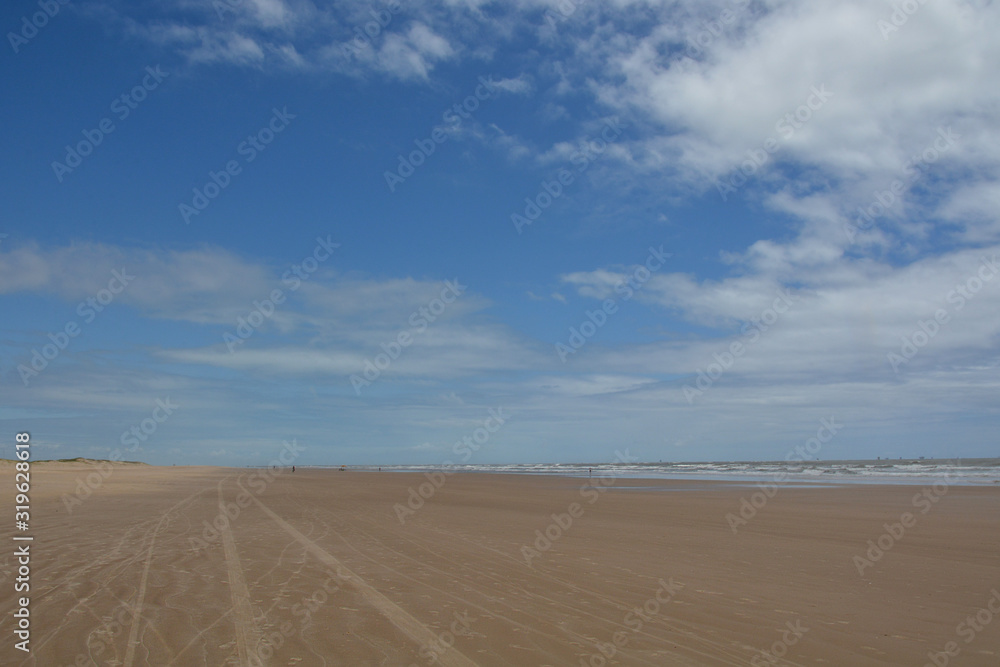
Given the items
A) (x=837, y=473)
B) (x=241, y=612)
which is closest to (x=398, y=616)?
(x=241, y=612)

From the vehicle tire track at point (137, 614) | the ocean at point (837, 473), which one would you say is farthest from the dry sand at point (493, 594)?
the ocean at point (837, 473)

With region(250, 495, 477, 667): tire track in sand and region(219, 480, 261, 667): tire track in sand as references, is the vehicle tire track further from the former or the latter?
region(250, 495, 477, 667): tire track in sand

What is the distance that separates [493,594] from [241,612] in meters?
3.49

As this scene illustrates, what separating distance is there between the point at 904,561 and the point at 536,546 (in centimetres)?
765

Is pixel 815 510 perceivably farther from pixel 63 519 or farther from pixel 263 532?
pixel 63 519

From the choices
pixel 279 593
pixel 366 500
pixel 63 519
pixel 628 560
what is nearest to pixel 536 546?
pixel 628 560

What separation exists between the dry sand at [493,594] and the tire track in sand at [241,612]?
0.12ft

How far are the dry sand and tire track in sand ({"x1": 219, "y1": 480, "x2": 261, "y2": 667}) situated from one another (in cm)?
4

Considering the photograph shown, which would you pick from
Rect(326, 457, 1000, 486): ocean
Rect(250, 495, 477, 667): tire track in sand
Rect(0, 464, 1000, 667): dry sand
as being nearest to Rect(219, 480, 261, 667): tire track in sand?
Rect(0, 464, 1000, 667): dry sand

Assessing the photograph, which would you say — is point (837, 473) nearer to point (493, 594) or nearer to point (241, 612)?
point (493, 594)

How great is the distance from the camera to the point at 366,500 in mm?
27234

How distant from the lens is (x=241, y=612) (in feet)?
25.0

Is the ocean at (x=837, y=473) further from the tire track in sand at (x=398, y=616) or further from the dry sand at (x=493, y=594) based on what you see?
the tire track in sand at (x=398, y=616)

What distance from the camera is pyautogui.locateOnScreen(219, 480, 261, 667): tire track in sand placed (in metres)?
6.33
